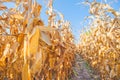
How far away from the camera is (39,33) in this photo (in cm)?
182

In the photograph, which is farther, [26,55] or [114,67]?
[114,67]

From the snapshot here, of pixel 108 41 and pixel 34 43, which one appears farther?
pixel 108 41

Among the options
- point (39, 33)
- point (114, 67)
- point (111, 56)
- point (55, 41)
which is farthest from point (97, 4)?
point (39, 33)

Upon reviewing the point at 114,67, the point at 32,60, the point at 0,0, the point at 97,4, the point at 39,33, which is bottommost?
Result: the point at 114,67

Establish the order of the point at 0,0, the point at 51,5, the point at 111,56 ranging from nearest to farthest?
1. the point at 0,0
2. the point at 51,5
3. the point at 111,56

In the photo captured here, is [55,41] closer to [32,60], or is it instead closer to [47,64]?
[47,64]

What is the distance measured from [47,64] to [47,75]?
160 mm

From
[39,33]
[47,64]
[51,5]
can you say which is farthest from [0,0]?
[51,5]

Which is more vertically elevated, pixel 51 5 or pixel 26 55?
pixel 51 5

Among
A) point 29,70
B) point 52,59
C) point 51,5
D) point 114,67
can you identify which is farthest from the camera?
point 114,67

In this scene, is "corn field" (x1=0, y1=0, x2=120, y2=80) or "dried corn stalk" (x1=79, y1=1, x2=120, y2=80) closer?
"corn field" (x1=0, y1=0, x2=120, y2=80)

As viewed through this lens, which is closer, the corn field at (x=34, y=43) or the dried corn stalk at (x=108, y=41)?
the corn field at (x=34, y=43)

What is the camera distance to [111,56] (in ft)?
17.4

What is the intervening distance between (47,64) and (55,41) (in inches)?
14.7
